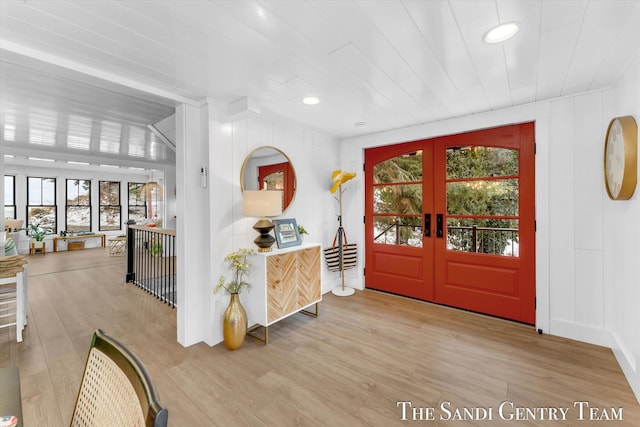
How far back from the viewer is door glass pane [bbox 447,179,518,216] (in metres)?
3.14

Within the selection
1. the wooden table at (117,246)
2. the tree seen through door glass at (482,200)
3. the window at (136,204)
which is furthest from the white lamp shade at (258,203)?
the window at (136,204)

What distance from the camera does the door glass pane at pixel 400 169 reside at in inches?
150

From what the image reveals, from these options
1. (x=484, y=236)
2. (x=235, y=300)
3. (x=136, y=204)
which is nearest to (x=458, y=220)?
(x=484, y=236)

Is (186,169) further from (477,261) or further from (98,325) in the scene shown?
(477,261)

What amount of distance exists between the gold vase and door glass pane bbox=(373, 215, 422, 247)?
231cm

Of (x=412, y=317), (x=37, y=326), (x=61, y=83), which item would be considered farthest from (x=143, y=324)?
(x=412, y=317)

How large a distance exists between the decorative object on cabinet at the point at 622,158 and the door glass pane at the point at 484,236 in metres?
0.95

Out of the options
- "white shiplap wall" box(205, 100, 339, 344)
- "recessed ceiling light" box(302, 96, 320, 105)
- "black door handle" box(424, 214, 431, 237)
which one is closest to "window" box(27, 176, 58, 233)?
"white shiplap wall" box(205, 100, 339, 344)

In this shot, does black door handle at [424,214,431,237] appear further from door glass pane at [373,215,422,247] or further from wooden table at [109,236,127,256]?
wooden table at [109,236,127,256]

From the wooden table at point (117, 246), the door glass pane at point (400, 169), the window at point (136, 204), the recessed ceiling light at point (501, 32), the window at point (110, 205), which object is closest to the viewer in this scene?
the recessed ceiling light at point (501, 32)

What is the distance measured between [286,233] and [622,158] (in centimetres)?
293

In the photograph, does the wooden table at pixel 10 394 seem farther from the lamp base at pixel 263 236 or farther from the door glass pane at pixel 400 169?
the door glass pane at pixel 400 169

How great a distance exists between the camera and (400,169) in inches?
157

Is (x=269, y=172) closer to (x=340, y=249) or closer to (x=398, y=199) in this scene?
(x=340, y=249)
